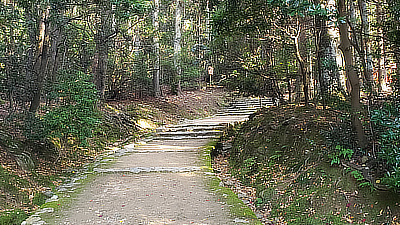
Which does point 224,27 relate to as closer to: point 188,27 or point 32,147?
point 32,147

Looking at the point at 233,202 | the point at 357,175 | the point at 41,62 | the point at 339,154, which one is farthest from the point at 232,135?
the point at 357,175

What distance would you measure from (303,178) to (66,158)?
214 inches

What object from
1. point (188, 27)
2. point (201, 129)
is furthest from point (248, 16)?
point (188, 27)

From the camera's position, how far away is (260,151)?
21.9ft

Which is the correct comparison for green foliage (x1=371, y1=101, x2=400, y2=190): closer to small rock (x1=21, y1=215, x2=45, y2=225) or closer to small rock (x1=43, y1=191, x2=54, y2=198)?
small rock (x1=21, y1=215, x2=45, y2=225)

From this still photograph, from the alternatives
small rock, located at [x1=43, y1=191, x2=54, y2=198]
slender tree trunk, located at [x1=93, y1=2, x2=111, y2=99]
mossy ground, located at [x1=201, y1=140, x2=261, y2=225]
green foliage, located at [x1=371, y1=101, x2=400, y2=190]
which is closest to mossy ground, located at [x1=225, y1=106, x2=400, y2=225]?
mossy ground, located at [x1=201, y1=140, x2=261, y2=225]

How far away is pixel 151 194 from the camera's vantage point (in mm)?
5289

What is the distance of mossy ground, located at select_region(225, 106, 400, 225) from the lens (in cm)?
362

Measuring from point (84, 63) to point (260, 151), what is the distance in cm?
736

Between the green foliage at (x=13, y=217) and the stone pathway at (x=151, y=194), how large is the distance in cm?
49

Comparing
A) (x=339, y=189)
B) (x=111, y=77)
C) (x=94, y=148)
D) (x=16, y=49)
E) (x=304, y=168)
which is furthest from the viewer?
(x=111, y=77)

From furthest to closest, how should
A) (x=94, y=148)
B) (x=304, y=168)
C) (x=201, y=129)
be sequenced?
(x=201, y=129) → (x=94, y=148) → (x=304, y=168)

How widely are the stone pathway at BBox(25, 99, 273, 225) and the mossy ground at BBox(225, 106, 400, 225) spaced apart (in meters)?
0.75

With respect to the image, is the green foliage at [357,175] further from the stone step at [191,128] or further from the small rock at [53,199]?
the stone step at [191,128]
